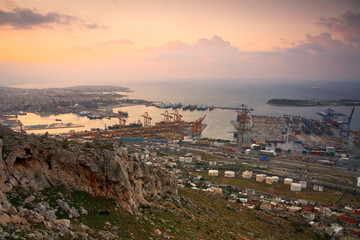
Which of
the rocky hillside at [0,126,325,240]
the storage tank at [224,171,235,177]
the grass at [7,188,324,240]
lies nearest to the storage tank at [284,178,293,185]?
the storage tank at [224,171,235,177]

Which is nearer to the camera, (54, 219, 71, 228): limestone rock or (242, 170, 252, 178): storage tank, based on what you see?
(54, 219, 71, 228): limestone rock

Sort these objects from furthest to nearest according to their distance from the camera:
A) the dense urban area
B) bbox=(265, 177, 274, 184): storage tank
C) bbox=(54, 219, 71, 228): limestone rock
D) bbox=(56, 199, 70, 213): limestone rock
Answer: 1. bbox=(265, 177, 274, 184): storage tank
2. the dense urban area
3. bbox=(56, 199, 70, 213): limestone rock
4. bbox=(54, 219, 71, 228): limestone rock

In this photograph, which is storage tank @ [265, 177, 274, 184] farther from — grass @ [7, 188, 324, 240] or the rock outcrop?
the rock outcrop

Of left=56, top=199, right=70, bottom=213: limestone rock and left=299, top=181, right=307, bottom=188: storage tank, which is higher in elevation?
left=56, top=199, right=70, bottom=213: limestone rock

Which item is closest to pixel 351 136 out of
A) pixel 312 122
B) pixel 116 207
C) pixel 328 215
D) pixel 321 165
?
pixel 312 122

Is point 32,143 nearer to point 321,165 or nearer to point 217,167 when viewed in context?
point 217,167

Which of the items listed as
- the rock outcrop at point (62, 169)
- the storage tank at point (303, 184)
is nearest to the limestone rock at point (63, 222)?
the rock outcrop at point (62, 169)
